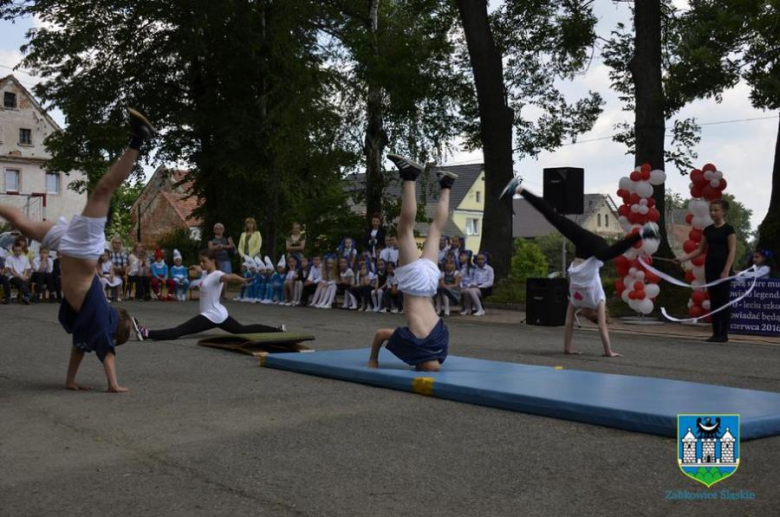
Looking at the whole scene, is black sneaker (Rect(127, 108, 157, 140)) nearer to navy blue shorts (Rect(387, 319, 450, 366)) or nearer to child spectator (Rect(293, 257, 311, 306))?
navy blue shorts (Rect(387, 319, 450, 366))

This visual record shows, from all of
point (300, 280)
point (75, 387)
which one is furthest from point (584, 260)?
point (300, 280)

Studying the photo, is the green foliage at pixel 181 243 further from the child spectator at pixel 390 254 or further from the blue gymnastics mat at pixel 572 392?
the blue gymnastics mat at pixel 572 392

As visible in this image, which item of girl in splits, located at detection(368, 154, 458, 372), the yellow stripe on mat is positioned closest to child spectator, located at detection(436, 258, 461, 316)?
girl in splits, located at detection(368, 154, 458, 372)

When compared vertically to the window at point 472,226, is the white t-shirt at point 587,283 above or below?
below

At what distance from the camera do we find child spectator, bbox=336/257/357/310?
21.4 m

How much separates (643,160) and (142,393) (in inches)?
583

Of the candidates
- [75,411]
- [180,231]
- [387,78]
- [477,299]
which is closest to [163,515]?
[75,411]

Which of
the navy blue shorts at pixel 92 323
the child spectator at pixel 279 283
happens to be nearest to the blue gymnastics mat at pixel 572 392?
the navy blue shorts at pixel 92 323

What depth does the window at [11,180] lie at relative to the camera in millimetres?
67469

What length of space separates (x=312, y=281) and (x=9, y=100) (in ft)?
177

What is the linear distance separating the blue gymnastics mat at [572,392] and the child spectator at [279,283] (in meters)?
14.1

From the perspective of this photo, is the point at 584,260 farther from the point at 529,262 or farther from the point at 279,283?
the point at 529,262

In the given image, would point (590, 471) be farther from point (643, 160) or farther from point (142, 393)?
point (643, 160)

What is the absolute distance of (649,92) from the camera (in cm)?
2009
